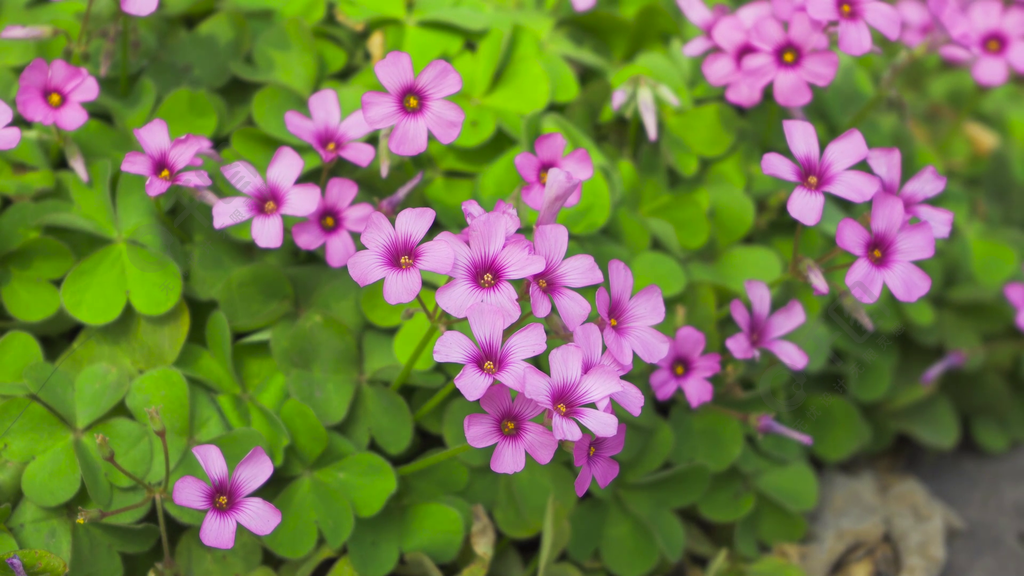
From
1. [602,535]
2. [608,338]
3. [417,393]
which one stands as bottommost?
[602,535]

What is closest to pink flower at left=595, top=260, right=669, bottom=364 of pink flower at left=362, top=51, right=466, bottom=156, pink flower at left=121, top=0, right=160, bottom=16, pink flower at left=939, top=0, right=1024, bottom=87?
pink flower at left=362, top=51, right=466, bottom=156

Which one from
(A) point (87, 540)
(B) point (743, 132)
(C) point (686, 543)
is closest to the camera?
(A) point (87, 540)

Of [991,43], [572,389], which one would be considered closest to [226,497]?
[572,389]

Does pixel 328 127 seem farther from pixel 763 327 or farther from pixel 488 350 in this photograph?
pixel 763 327

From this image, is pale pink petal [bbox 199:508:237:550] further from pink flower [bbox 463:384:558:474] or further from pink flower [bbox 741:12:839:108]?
pink flower [bbox 741:12:839:108]

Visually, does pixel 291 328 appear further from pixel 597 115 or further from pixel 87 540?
pixel 597 115

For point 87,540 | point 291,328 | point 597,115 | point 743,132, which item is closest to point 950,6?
point 743,132
